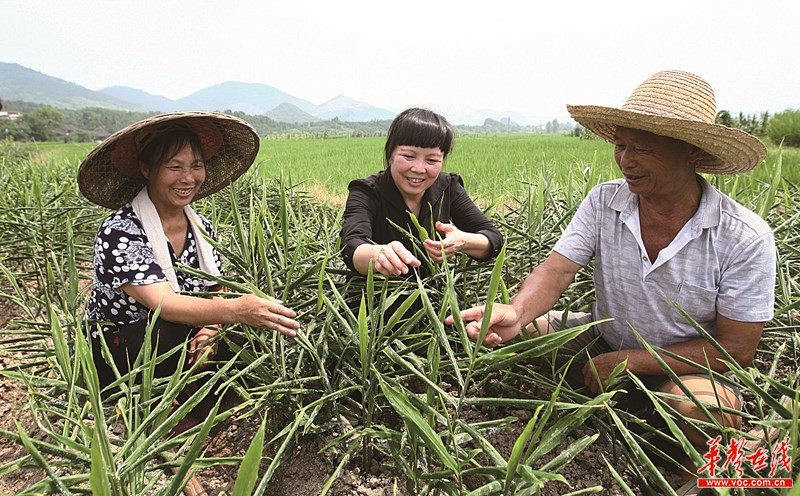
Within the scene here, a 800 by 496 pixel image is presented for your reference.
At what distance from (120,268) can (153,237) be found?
0.12m

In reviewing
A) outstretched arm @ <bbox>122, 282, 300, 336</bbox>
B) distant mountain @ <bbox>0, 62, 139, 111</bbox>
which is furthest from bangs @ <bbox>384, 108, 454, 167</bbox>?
distant mountain @ <bbox>0, 62, 139, 111</bbox>

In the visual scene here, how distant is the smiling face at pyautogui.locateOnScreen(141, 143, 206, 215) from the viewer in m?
1.36

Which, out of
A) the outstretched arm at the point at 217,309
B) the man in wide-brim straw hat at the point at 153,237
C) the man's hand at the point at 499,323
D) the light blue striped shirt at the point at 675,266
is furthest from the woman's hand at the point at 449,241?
the man in wide-brim straw hat at the point at 153,237

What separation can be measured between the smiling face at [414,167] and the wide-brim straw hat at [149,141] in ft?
1.52

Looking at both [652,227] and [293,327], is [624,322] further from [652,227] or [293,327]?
[293,327]

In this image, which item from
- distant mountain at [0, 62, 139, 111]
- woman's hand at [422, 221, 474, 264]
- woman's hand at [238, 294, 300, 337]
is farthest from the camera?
distant mountain at [0, 62, 139, 111]

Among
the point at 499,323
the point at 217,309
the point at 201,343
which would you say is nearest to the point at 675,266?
the point at 499,323

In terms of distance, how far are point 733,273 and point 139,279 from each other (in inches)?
56.6

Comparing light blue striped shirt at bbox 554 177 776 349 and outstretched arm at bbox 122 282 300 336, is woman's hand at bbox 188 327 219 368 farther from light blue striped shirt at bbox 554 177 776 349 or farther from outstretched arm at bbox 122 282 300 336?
light blue striped shirt at bbox 554 177 776 349

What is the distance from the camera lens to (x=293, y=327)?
101 cm

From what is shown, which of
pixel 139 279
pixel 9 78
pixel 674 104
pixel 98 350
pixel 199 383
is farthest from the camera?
pixel 9 78

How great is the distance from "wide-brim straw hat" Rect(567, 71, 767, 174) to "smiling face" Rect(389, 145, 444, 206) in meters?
0.48

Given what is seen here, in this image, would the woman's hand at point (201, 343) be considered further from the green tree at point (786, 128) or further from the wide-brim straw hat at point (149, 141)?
Answer: the green tree at point (786, 128)

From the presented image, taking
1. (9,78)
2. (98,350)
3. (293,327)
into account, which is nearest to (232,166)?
(98,350)
